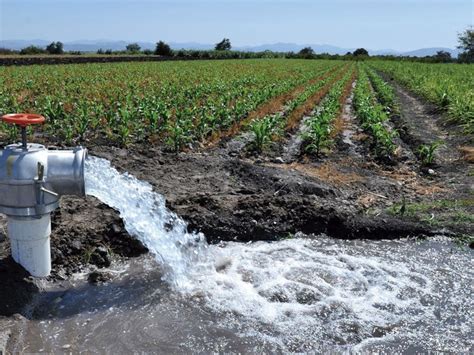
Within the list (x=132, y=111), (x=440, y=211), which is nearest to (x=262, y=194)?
(x=440, y=211)

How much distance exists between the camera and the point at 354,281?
492cm

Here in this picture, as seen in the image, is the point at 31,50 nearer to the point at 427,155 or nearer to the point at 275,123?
the point at 275,123

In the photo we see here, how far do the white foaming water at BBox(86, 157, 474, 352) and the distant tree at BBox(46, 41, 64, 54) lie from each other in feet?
182

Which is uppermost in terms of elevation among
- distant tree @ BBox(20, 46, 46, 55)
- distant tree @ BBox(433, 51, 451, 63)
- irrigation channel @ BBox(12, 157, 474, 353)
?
distant tree @ BBox(433, 51, 451, 63)

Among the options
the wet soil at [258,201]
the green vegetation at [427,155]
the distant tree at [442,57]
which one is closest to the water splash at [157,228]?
the wet soil at [258,201]

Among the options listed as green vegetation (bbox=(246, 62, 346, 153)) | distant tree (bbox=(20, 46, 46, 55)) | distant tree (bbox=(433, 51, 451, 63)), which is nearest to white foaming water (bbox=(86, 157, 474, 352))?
green vegetation (bbox=(246, 62, 346, 153))

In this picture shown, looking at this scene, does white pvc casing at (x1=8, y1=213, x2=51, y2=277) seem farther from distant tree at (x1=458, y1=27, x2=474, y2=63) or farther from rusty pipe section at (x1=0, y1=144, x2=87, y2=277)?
distant tree at (x1=458, y1=27, x2=474, y2=63)

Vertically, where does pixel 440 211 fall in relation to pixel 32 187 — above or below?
below

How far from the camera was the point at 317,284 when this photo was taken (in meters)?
4.85

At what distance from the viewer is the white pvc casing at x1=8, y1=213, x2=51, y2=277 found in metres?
4.02

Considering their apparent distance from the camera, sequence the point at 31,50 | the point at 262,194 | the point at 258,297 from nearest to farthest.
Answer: the point at 258,297, the point at 262,194, the point at 31,50

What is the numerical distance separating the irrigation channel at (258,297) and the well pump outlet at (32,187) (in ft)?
1.84

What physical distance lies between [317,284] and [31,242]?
2635 millimetres

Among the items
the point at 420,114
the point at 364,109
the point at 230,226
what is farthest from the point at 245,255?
the point at 420,114
